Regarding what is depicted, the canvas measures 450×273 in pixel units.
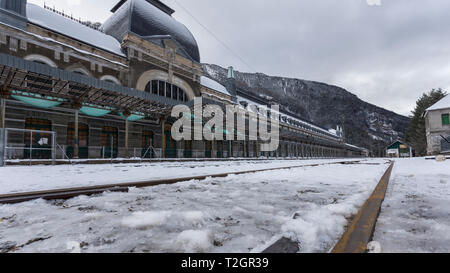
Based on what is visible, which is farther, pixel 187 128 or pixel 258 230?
pixel 187 128

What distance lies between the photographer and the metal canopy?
Answer: 971 centimetres

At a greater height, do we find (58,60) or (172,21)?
(172,21)

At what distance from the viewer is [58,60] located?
15312 millimetres

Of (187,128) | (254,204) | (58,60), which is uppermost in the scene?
(58,60)

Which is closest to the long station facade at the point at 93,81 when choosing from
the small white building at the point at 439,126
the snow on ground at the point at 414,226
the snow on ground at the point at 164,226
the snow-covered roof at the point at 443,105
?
the snow on ground at the point at 164,226

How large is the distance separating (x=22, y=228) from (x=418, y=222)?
115 inches

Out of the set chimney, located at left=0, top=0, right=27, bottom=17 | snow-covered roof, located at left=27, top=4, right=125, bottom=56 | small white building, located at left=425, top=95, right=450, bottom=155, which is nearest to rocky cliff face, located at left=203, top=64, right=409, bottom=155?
small white building, located at left=425, top=95, right=450, bottom=155

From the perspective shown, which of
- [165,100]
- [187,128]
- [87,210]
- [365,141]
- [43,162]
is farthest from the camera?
[365,141]

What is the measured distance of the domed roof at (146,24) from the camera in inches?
834

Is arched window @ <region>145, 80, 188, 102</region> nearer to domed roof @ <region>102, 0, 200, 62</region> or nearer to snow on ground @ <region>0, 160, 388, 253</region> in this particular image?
domed roof @ <region>102, 0, 200, 62</region>

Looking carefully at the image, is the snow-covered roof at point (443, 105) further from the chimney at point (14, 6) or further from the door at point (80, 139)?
the chimney at point (14, 6)

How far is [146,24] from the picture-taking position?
22219 mm
